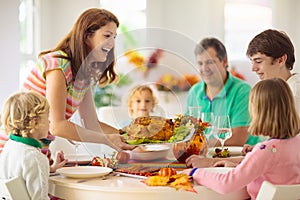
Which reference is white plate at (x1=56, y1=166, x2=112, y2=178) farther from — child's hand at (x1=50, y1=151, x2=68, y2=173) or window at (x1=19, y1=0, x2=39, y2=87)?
window at (x1=19, y1=0, x2=39, y2=87)

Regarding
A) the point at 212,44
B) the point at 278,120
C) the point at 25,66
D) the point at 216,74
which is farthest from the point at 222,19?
the point at 278,120

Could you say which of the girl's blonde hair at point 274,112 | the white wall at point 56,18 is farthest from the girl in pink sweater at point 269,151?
the white wall at point 56,18

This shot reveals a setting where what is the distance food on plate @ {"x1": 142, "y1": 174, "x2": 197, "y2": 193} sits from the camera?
5.09 feet

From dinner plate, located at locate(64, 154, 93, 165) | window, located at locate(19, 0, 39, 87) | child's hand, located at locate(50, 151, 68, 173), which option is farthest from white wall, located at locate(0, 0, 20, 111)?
child's hand, located at locate(50, 151, 68, 173)

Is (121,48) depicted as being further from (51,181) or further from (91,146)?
(51,181)

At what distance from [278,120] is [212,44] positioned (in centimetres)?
160

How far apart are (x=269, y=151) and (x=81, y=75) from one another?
2.57ft

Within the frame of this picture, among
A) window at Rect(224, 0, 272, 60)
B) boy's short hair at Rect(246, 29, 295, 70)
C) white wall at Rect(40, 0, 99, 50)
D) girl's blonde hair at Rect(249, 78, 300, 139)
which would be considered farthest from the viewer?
window at Rect(224, 0, 272, 60)

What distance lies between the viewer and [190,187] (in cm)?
155

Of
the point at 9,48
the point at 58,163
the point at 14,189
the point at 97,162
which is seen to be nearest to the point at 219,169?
the point at 97,162

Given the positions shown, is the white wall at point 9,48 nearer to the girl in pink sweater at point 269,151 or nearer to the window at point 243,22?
the window at point 243,22

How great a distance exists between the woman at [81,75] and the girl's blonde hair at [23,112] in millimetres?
164

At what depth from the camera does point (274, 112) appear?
1.66 meters

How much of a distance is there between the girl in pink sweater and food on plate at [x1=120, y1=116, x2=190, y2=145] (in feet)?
0.57
